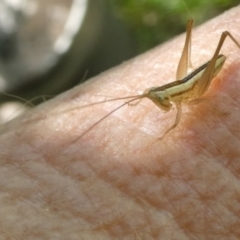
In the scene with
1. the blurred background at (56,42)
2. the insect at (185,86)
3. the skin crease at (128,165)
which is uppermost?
the insect at (185,86)

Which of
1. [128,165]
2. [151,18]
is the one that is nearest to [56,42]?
[151,18]

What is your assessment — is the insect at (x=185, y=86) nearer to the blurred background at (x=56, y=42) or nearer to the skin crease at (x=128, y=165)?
the skin crease at (x=128, y=165)

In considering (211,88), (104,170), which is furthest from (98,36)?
(104,170)

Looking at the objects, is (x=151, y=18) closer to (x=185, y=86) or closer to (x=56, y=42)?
(x=56, y=42)

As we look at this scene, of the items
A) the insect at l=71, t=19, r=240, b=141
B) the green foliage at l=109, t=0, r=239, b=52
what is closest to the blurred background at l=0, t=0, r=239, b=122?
the green foliage at l=109, t=0, r=239, b=52

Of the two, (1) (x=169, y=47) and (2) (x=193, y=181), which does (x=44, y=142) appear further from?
(1) (x=169, y=47)

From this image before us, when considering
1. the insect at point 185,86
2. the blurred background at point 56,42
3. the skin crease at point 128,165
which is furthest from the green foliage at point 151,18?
the insect at point 185,86
